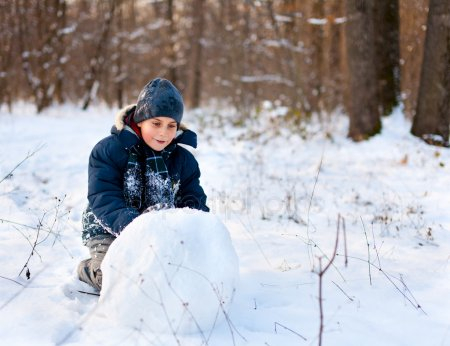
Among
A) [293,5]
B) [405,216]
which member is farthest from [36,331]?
[293,5]

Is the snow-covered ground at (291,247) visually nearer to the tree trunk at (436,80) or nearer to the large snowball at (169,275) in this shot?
the large snowball at (169,275)

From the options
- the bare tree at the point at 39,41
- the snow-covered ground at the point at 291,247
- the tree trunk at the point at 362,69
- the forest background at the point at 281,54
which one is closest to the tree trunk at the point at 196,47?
the forest background at the point at 281,54

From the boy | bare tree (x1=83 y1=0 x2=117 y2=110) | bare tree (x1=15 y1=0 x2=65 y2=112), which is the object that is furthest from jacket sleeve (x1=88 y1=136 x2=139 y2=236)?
bare tree (x1=83 y1=0 x2=117 y2=110)

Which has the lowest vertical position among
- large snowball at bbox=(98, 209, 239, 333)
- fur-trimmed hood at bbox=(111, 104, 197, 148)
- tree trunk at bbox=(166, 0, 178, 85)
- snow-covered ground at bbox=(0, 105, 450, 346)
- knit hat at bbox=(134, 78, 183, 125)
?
snow-covered ground at bbox=(0, 105, 450, 346)

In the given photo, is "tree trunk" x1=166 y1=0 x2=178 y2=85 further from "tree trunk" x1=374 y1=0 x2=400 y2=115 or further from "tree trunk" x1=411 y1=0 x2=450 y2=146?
"tree trunk" x1=411 y1=0 x2=450 y2=146

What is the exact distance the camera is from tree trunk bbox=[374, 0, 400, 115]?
814 centimetres

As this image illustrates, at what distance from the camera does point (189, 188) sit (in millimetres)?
3123

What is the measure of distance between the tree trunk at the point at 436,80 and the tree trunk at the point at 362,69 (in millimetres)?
846

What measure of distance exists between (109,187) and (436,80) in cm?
584

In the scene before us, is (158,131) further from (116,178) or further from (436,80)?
(436,80)

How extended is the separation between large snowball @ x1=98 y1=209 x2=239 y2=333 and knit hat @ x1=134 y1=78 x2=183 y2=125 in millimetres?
819

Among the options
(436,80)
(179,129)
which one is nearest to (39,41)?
(436,80)

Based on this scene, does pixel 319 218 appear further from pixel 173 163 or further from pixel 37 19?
pixel 37 19

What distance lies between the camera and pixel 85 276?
270 cm
